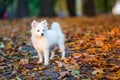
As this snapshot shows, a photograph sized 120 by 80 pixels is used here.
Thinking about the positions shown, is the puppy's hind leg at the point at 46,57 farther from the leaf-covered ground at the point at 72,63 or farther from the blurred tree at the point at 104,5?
the blurred tree at the point at 104,5

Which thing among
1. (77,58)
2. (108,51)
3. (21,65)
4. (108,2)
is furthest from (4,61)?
(108,2)

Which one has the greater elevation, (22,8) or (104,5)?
(104,5)

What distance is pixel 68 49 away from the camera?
12492mm

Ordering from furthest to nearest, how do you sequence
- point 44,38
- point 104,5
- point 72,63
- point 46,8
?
1. point 104,5
2. point 46,8
3. point 72,63
4. point 44,38

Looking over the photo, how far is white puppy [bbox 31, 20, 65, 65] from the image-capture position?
32.6 ft

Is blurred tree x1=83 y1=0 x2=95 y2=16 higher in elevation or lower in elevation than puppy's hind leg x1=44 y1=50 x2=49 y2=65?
higher

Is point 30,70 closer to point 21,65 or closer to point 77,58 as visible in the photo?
point 21,65

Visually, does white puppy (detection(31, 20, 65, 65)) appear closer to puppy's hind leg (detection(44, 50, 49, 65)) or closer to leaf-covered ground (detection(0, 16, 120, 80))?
puppy's hind leg (detection(44, 50, 49, 65))

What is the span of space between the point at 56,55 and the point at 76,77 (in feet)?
7.87

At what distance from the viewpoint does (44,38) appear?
401 inches

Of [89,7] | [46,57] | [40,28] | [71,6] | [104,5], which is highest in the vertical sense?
[104,5]

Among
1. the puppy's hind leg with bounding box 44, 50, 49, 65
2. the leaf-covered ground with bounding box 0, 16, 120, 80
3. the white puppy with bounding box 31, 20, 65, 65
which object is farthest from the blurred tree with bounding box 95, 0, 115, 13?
the puppy's hind leg with bounding box 44, 50, 49, 65

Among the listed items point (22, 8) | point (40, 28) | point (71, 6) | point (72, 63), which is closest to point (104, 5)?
point (71, 6)

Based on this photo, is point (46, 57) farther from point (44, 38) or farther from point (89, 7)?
point (89, 7)
